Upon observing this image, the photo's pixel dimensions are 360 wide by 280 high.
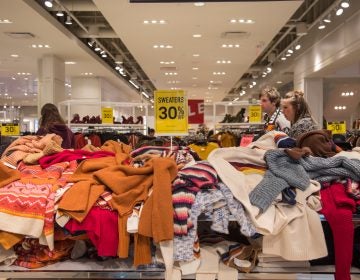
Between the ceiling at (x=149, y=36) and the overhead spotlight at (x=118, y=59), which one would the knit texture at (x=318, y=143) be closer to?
the ceiling at (x=149, y=36)

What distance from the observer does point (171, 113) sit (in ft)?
9.64

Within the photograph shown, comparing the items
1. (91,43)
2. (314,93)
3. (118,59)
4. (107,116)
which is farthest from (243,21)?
(118,59)

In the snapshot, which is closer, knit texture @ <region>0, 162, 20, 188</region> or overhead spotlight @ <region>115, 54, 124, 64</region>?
knit texture @ <region>0, 162, 20, 188</region>

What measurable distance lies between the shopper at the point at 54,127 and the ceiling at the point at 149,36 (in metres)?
3.22

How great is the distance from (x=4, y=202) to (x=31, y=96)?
75.1 feet

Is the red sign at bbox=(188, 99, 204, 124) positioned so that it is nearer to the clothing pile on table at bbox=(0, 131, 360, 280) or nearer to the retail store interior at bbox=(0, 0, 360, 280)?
the retail store interior at bbox=(0, 0, 360, 280)

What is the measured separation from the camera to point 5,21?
8.62 m

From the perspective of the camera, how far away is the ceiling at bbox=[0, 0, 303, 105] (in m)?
7.98

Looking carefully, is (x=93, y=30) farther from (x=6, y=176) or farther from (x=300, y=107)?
(x=6, y=176)

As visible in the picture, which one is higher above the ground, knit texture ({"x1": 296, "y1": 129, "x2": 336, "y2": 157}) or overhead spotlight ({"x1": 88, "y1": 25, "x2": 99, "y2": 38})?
overhead spotlight ({"x1": 88, "y1": 25, "x2": 99, "y2": 38})

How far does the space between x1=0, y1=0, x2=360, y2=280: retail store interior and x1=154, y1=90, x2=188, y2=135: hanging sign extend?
1200 mm

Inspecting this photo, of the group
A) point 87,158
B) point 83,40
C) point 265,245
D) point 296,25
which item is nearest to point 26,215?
point 87,158

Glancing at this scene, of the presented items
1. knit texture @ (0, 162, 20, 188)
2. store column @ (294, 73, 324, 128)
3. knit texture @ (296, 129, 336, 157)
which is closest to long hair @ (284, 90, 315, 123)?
knit texture @ (296, 129, 336, 157)

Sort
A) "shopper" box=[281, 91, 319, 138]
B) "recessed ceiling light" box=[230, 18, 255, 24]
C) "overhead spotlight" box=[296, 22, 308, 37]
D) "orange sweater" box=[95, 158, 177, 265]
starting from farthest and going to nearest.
A: "overhead spotlight" box=[296, 22, 308, 37]
"recessed ceiling light" box=[230, 18, 255, 24]
"shopper" box=[281, 91, 319, 138]
"orange sweater" box=[95, 158, 177, 265]
